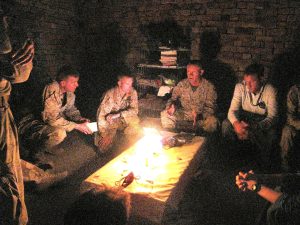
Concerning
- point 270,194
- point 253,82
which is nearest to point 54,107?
point 253,82

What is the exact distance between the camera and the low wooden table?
282 cm

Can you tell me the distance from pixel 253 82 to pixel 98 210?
4.27 m

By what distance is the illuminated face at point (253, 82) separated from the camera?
5078 mm

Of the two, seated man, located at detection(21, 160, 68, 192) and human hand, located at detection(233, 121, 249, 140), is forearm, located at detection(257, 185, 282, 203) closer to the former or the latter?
human hand, located at detection(233, 121, 249, 140)

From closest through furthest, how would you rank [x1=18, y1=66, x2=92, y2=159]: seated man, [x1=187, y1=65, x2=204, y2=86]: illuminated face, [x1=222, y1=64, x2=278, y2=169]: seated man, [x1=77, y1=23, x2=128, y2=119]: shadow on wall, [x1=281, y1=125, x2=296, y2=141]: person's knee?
[x1=281, y1=125, x2=296, y2=141]: person's knee < [x1=222, y1=64, x2=278, y2=169]: seated man < [x1=18, y1=66, x2=92, y2=159]: seated man < [x1=187, y1=65, x2=204, y2=86]: illuminated face < [x1=77, y1=23, x2=128, y2=119]: shadow on wall

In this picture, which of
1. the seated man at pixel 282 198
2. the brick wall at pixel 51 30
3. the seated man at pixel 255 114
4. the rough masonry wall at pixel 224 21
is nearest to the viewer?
the seated man at pixel 282 198

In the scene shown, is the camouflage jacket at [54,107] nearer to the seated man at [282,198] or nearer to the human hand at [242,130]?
the human hand at [242,130]

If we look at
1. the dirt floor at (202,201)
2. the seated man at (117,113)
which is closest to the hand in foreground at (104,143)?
the seated man at (117,113)

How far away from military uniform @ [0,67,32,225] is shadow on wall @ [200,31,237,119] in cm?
464

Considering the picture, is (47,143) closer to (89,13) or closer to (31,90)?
(31,90)

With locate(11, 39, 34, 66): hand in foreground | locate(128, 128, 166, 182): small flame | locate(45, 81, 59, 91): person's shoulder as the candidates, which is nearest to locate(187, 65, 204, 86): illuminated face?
locate(128, 128, 166, 182): small flame

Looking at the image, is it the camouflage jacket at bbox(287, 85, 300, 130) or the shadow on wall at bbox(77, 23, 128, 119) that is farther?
the shadow on wall at bbox(77, 23, 128, 119)

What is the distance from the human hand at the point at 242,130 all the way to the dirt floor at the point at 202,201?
0.49 meters

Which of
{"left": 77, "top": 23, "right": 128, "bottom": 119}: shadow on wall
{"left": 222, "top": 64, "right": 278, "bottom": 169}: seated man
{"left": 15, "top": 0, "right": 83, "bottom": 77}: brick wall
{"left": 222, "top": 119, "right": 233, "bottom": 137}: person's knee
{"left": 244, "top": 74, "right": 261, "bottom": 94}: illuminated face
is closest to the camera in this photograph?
{"left": 222, "top": 64, "right": 278, "bottom": 169}: seated man
